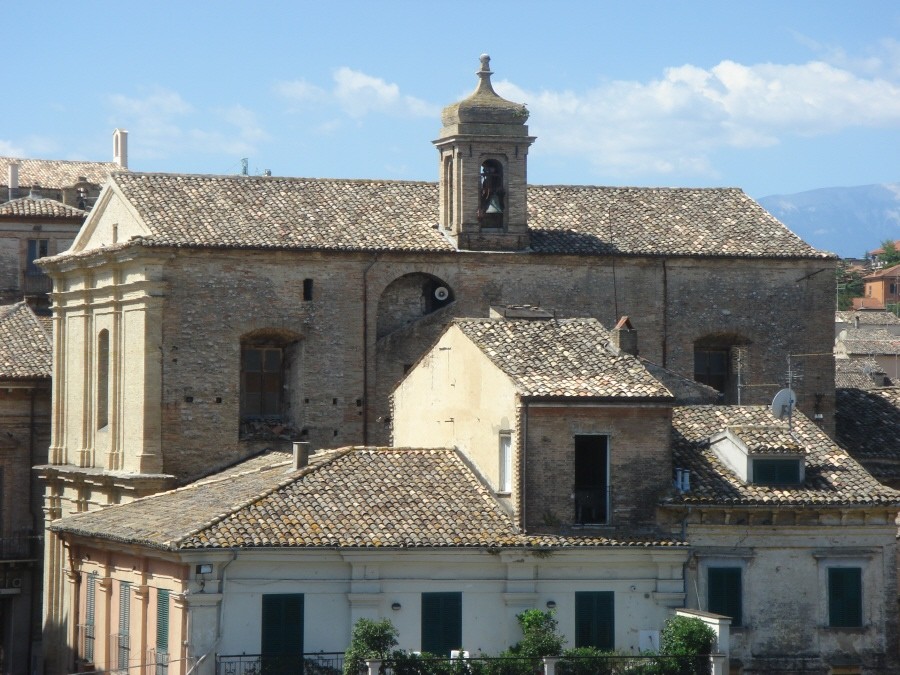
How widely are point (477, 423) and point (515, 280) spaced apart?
8.40m

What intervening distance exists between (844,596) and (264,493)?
10352 mm

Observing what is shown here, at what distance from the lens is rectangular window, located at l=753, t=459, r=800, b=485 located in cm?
3341

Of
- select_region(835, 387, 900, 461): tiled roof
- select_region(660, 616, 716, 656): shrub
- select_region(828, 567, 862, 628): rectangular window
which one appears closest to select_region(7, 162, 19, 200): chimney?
select_region(835, 387, 900, 461): tiled roof

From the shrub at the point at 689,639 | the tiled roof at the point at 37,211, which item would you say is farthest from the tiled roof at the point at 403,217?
the tiled roof at the point at 37,211

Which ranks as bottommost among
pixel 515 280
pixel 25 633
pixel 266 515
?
pixel 25 633

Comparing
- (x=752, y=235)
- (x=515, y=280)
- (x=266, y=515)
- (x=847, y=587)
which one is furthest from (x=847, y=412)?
(x=266, y=515)

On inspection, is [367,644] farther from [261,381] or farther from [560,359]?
[261,381]

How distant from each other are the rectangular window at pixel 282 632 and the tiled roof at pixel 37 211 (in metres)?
35.2

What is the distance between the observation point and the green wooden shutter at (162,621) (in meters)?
31.5

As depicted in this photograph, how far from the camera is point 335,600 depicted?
31109 mm

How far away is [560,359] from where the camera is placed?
33625 millimetres

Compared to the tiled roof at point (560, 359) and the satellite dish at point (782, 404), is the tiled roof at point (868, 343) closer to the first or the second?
the satellite dish at point (782, 404)

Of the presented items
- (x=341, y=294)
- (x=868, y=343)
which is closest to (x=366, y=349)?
(x=341, y=294)

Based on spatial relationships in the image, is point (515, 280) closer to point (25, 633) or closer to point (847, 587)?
point (847, 587)
